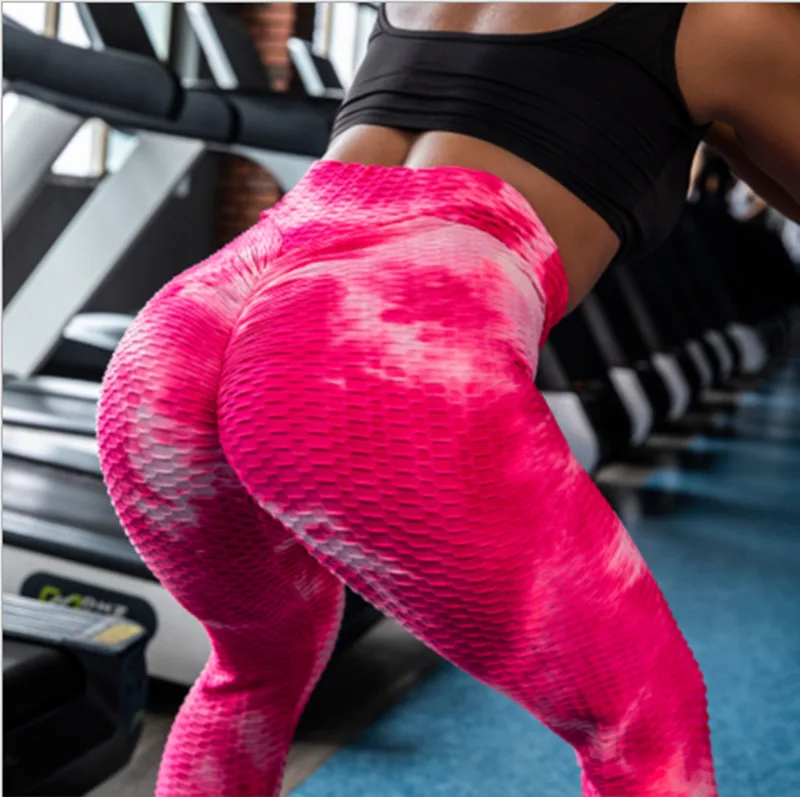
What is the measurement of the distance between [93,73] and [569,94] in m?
1.92

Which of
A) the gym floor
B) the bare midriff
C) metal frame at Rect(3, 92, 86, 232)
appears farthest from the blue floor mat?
metal frame at Rect(3, 92, 86, 232)

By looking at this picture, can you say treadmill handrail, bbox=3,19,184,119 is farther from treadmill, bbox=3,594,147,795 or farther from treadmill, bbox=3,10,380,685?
treadmill, bbox=3,594,147,795

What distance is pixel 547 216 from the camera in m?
0.71

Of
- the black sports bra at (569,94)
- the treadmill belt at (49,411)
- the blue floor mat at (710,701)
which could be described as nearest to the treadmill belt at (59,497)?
the treadmill belt at (49,411)

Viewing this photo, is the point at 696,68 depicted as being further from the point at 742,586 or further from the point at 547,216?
the point at 742,586

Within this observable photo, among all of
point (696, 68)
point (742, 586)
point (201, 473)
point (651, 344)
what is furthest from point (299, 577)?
point (651, 344)

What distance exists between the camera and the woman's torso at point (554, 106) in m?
0.68

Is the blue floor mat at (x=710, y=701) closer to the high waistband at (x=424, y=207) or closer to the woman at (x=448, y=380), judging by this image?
the woman at (x=448, y=380)

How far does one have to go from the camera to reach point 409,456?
1.99ft

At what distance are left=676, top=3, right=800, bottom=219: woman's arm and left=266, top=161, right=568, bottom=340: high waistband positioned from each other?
13 centimetres

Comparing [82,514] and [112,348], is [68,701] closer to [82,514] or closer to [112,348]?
[82,514]

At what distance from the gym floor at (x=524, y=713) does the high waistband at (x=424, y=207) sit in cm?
101

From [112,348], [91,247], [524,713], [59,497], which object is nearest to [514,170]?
[524,713]

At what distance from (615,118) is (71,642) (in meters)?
1.01
